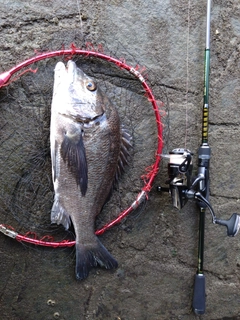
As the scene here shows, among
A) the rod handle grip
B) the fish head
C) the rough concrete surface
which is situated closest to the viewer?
the fish head

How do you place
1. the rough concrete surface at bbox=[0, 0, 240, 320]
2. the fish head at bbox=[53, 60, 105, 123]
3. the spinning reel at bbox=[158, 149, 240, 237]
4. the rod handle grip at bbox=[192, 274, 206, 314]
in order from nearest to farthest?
the fish head at bbox=[53, 60, 105, 123], the spinning reel at bbox=[158, 149, 240, 237], the rough concrete surface at bbox=[0, 0, 240, 320], the rod handle grip at bbox=[192, 274, 206, 314]

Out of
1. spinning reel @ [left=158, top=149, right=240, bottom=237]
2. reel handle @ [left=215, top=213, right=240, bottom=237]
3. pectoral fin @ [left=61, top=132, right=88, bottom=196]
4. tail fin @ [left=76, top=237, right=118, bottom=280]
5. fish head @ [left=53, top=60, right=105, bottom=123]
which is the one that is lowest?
tail fin @ [left=76, top=237, right=118, bottom=280]

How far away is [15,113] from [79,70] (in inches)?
18.0

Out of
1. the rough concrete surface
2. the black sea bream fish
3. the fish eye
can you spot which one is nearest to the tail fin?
the black sea bream fish

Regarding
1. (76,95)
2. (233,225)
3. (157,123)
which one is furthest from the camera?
(157,123)

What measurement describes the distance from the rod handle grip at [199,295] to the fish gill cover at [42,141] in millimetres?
551

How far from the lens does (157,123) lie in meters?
Answer: 2.19

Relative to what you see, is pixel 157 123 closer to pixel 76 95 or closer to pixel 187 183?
pixel 187 183

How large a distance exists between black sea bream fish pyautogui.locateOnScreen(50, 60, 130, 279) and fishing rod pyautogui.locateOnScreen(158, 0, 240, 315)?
317 mm

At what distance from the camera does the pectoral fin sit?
194 cm

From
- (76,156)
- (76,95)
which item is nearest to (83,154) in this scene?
(76,156)

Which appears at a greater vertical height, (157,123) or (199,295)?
(157,123)

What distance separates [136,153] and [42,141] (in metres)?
0.55

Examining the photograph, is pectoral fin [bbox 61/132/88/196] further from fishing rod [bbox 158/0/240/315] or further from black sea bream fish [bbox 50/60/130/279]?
fishing rod [bbox 158/0/240/315]
